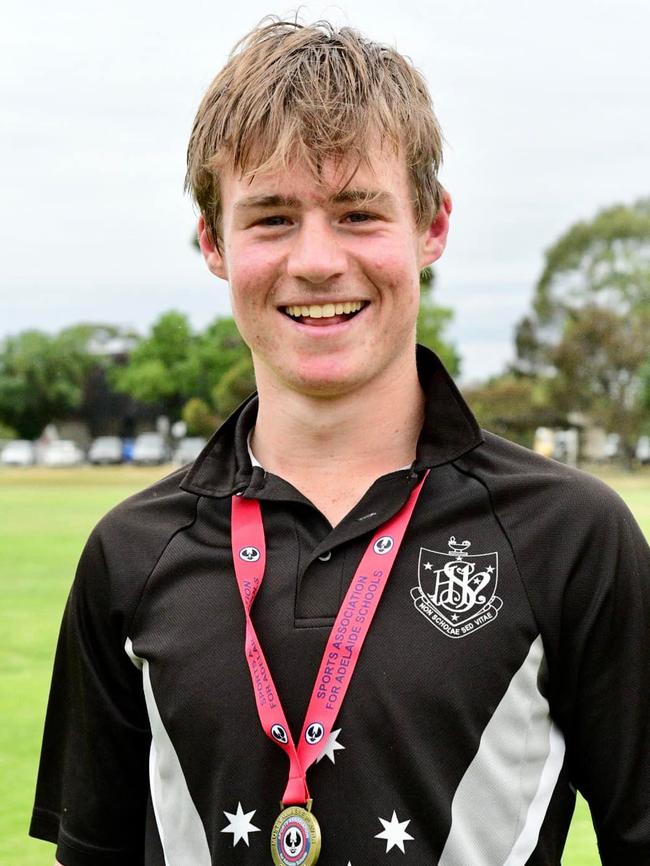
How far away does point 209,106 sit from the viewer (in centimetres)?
244

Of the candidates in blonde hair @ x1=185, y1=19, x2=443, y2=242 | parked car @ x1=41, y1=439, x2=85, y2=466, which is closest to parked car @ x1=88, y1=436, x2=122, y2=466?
parked car @ x1=41, y1=439, x2=85, y2=466

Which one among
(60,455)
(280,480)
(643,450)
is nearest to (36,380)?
(60,455)

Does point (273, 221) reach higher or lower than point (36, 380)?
higher

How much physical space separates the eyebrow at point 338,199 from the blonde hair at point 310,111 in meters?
0.05

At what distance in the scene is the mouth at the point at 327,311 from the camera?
7.32 ft

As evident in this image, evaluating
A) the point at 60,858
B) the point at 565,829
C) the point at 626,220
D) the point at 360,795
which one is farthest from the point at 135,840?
the point at 626,220

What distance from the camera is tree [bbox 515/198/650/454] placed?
52250 millimetres

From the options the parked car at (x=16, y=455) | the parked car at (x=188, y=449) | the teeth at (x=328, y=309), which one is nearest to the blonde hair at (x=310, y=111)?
the teeth at (x=328, y=309)

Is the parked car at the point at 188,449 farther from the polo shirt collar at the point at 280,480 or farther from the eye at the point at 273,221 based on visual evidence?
the eye at the point at 273,221

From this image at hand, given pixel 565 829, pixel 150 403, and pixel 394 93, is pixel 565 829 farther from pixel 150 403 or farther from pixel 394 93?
pixel 150 403

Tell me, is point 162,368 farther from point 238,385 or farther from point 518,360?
point 238,385

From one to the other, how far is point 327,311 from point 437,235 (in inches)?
14.2

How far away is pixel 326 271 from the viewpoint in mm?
2189

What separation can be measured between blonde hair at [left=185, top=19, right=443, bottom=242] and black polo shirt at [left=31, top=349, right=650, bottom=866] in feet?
1.59
